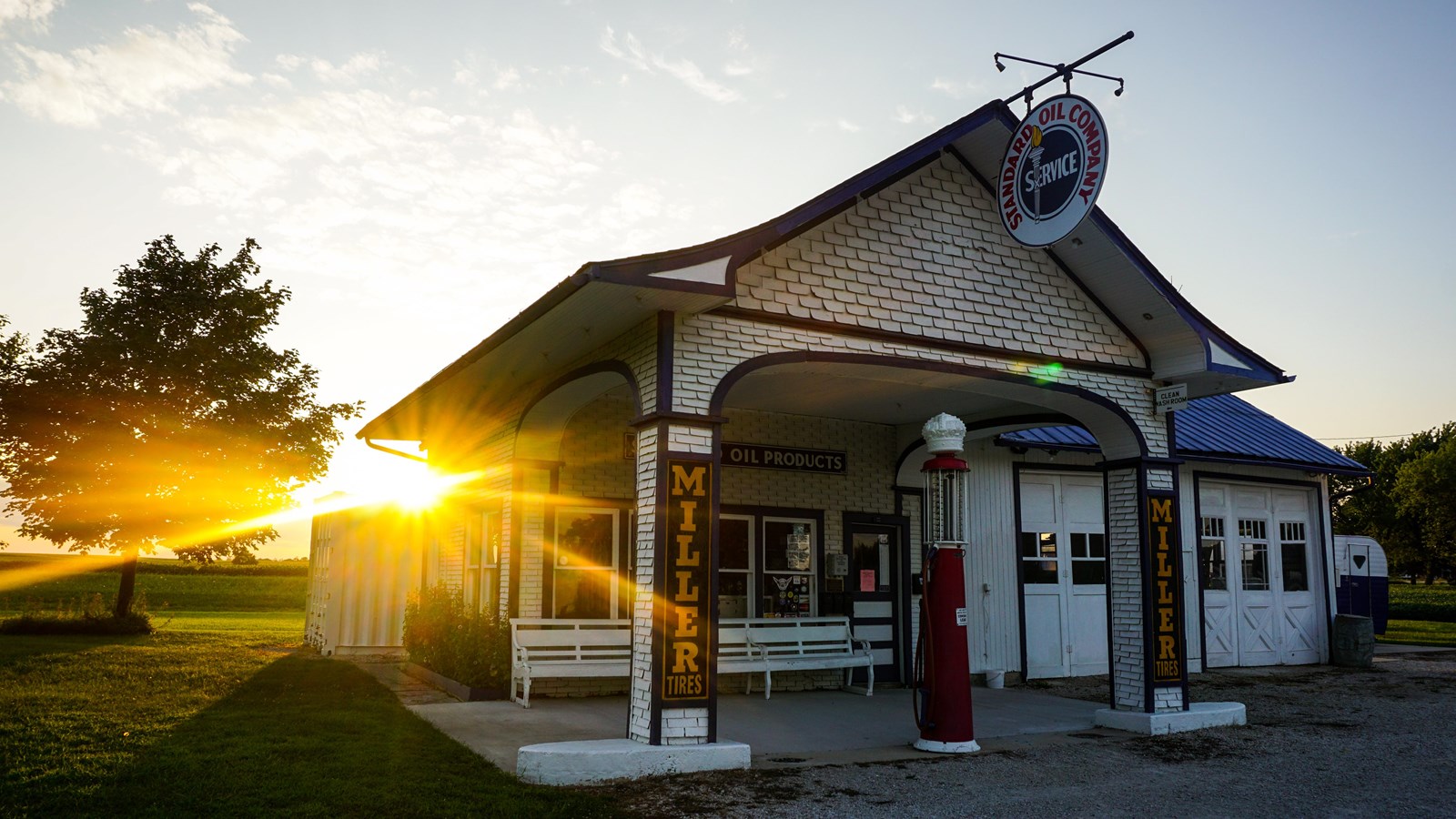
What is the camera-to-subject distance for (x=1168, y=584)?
10.2 metres

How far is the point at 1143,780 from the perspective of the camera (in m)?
7.51

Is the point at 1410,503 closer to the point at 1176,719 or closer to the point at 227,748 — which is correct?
the point at 1176,719

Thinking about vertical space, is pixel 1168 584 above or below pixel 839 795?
above

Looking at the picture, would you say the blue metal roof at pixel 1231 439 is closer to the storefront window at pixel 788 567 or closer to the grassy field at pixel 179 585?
the storefront window at pixel 788 567

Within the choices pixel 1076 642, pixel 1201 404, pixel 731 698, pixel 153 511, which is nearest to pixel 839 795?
pixel 731 698

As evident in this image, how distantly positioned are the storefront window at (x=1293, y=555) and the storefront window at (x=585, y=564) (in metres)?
11.8

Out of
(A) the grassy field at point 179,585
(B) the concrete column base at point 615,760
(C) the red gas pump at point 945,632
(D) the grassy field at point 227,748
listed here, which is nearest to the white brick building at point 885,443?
(B) the concrete column base at point 615,760

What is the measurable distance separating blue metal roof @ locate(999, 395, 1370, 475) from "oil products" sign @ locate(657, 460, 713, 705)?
7427 mm

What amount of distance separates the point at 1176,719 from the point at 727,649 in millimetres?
4791

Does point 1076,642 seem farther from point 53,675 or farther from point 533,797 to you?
point 53,675

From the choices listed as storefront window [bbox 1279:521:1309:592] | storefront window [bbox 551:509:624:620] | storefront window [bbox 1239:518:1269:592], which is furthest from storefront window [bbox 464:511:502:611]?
storefront window [bbox 1279:521:1309:592]

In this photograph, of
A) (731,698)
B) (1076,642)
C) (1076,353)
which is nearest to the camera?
(1076,353)

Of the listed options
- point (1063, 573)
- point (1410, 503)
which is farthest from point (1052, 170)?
point (1410, 503)

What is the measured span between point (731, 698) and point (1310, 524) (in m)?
11.7
